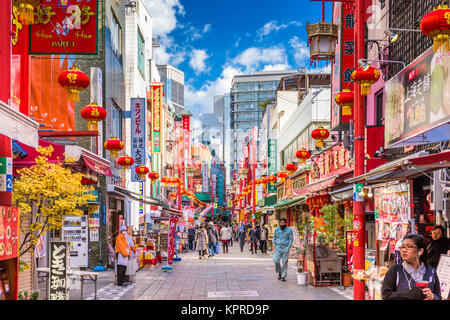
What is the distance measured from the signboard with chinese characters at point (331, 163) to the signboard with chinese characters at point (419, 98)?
8.09 metres

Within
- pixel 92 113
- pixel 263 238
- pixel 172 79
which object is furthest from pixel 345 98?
pixel 172 79

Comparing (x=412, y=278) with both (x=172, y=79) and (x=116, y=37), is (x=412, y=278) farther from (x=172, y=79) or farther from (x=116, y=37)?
(x=172, y=79)

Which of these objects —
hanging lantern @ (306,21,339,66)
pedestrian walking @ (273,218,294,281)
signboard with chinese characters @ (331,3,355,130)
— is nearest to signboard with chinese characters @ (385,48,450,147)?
signboard with chinese characters @ (331,3,355,130)

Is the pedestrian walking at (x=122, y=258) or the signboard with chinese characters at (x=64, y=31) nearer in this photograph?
the signboard with chinese characters at (x=64, y=31)

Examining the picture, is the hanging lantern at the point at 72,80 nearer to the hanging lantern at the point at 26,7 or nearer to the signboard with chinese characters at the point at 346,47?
the hanging lantern at the point at 26,7

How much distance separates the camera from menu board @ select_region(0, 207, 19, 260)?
25.7 feet

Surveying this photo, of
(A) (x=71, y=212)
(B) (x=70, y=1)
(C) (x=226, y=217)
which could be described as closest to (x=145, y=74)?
(B) (x=70, y=1)

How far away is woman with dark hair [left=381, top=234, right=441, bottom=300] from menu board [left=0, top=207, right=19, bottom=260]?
5.18m

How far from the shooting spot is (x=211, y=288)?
616 inches

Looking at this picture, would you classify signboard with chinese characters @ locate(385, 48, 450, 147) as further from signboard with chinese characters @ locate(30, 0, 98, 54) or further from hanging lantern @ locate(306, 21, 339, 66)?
hanging lantern @ locate(306, 21, 339, 66)

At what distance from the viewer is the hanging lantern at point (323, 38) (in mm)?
21750

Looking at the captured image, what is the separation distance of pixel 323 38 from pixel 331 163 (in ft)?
21.0

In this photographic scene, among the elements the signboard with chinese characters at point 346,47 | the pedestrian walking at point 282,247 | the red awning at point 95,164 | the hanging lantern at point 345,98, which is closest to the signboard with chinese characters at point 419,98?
the hanging lantern at point 345,98

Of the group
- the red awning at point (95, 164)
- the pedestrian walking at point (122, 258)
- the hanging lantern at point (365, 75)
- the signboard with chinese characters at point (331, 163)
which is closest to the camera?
the hanging lantern at point (365, 75)
